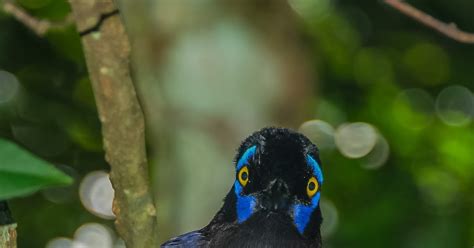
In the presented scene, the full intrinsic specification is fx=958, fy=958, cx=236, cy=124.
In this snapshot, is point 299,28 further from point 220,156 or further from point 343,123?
point 343,123

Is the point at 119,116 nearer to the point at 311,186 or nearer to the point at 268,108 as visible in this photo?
the point at 311,186

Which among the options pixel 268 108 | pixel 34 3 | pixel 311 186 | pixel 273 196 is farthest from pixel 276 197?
pixel 34 3

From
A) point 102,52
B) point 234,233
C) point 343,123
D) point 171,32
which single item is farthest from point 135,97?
point 343,123

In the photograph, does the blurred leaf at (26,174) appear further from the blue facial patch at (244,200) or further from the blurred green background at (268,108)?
the blurred green background at (268,108)

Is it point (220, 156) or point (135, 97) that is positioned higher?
point (220, 156)

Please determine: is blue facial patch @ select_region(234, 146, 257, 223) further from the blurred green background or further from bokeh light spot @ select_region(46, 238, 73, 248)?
bokeh light spot @ select_region(46, 238, 73, 248)

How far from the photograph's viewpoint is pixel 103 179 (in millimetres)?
8773

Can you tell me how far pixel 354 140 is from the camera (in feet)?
29.2

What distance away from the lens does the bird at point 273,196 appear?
359cm

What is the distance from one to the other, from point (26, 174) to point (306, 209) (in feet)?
7.01

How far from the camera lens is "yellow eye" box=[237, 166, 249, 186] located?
3.73 metres

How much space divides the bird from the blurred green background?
1837 millimetres

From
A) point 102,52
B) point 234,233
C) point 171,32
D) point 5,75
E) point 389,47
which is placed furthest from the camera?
point 389,47

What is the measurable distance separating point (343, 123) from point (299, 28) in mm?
2919
